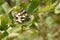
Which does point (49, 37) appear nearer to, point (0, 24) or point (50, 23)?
point (50, 23)

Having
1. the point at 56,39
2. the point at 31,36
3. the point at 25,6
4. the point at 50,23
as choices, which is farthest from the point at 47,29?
the point at 25,6

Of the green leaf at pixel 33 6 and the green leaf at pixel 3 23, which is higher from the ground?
the green leaf at pixel 33 6

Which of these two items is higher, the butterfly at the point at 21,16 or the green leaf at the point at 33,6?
the green leaf at the point at 33,6

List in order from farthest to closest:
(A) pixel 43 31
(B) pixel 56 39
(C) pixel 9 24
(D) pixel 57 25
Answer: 1. (D) pixel 57 25
2. (B) pixel 56 39
3. (A) pixel 43 31
4. (C) pixel 9 24

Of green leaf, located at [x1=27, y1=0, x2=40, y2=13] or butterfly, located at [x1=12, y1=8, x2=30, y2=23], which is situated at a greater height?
green leaf, located at [x1=27, y1=0, x2=40, y2=13]

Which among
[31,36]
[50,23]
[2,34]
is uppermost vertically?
[50,23]

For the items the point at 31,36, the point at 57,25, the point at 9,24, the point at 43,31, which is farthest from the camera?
the point at 57,25

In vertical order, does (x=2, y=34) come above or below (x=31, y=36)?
below

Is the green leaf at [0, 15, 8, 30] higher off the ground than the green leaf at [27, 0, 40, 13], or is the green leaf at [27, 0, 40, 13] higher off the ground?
the green leaf at [27, 0, 40, 13]
